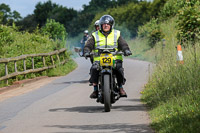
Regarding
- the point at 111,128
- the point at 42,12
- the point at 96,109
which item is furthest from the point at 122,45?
the point at 42,12

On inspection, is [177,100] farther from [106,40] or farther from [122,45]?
[106,40]

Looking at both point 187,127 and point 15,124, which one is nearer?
point 187,127

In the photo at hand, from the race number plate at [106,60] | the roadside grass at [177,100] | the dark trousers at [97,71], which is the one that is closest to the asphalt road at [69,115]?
the roadside grass at [177,100]

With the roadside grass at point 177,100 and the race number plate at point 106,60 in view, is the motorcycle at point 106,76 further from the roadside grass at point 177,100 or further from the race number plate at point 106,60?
the roadside grass at point 177,100

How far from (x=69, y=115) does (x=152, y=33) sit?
28670 mm

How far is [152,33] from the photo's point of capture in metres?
38.9

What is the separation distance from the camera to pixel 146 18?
177ft

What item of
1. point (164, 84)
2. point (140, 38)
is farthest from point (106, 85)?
point (140, 38)

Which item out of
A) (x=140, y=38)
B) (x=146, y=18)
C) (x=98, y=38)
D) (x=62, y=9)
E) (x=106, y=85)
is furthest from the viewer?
(x=62, y=9)

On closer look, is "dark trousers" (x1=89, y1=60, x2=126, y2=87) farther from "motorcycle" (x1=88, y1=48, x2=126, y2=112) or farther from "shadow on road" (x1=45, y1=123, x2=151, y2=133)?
"shadow on road" (x1=45, y1=123, x2=151, y2=133)

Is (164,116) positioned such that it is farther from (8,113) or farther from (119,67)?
(8,113)

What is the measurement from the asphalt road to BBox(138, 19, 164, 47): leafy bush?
21.8 meters

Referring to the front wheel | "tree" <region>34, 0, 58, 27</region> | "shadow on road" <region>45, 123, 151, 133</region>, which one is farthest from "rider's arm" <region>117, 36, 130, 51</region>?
"tree" <region>34, 0, 58, 27</region>

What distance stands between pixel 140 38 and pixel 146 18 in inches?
267
